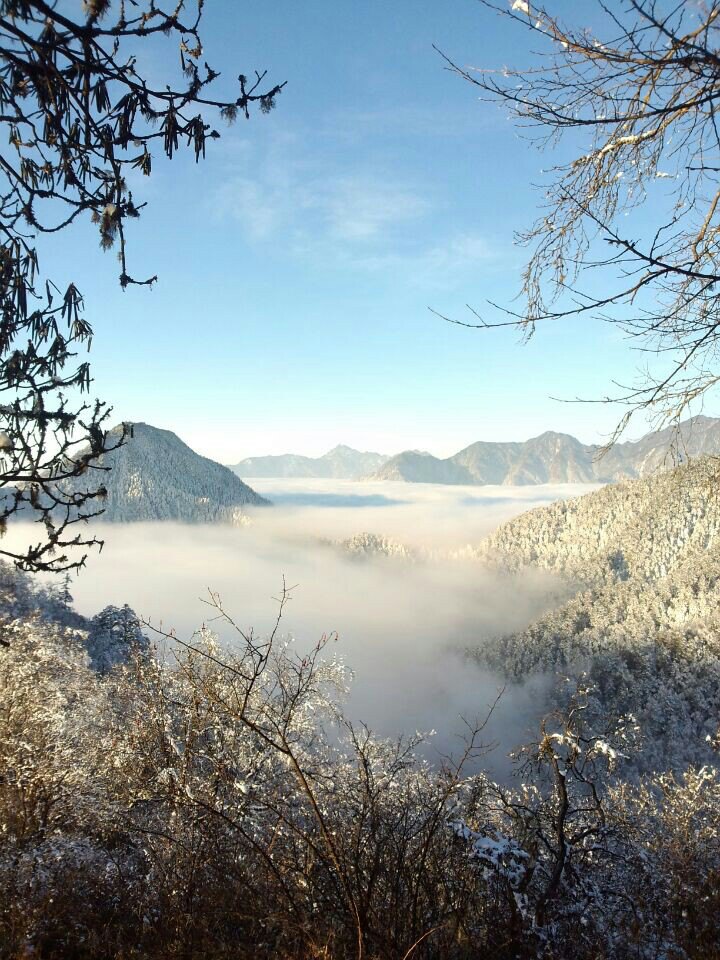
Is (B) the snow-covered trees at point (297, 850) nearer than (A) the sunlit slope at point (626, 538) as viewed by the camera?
Yes

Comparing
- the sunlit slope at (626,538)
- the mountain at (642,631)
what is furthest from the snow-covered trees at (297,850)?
the sunlit slope at (626,538)

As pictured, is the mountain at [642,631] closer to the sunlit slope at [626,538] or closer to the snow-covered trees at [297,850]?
the sunlit slope at [626,538]

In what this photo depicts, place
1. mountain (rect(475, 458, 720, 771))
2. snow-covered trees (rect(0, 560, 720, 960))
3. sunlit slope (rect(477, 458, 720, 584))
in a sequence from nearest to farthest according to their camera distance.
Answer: snow-covered trees (rect(0, 560, 720, 960)) → mountain (rect(475, 458, 720, 771)) → sunlit slope (rect(477, 458, 720, 584))

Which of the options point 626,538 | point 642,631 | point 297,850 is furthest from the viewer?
point 626,538

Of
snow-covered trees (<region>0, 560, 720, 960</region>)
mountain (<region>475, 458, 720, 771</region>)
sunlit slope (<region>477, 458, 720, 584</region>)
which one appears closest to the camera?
snow-covered trees (<region>0, 560, 720, 960</region>)

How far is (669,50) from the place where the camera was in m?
1.90

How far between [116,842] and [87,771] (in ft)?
6.83

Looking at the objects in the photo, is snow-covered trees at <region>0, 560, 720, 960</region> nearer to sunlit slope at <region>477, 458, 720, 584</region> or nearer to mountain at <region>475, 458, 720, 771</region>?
mountain at <region>475, 458, 720, 771</region>

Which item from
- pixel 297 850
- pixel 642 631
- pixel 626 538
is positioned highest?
pixel 297 850

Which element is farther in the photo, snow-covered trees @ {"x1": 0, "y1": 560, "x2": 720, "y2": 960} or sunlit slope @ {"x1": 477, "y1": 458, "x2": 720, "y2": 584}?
sunlit slope @ {"x1": 477, "y1": 458, "x2": 720, "y2": 584}

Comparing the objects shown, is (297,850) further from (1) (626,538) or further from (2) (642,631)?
(1) (626,538)

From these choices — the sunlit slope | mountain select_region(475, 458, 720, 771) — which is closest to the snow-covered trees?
mountain select_region(475, 458, 720, 771)

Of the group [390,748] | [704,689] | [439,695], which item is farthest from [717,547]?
[390,748]

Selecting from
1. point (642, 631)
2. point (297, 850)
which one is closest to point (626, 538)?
point (642, 631)
